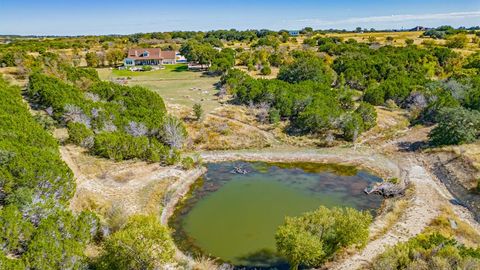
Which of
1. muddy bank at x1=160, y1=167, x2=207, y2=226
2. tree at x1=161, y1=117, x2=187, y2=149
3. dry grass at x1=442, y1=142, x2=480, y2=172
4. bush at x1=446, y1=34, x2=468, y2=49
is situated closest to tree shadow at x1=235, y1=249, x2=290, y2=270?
muddy bank at x1=160, y1=167, x2=207, y2=226

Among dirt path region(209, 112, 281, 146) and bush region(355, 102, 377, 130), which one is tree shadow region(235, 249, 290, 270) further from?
bush region(355, 102, 377, 130)

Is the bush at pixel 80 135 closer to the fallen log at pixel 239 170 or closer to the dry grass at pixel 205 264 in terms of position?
the fallen log at pixel 239 170

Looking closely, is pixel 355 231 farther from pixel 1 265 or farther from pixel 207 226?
pixel 1 265

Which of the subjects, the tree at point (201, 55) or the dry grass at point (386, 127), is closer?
the dry grass at point (386, 127)

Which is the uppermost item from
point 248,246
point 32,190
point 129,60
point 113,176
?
point 129,60

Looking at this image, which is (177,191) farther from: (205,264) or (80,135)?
(80,135)

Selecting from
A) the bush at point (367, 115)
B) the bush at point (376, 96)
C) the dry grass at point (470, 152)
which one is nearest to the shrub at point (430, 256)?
the dry grass at point (470, 152)

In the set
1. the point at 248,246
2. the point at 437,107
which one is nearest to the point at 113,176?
the point at 248,246
